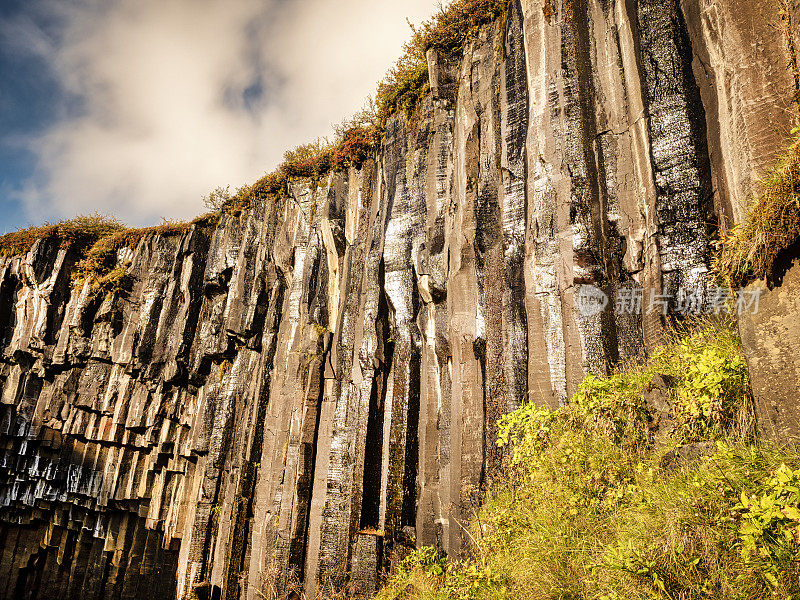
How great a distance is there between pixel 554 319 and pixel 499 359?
1.50 metres

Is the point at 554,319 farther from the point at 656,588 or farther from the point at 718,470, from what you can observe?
the point at 656,588

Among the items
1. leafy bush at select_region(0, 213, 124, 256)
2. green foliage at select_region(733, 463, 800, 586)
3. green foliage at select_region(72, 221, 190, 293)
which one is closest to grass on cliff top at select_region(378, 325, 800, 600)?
green foliage at select_region(733, 463, 800, 586)

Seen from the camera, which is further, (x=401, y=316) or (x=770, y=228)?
(x=401, y=316)

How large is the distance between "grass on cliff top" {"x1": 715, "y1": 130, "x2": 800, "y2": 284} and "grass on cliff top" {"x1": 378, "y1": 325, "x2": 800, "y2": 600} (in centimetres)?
114

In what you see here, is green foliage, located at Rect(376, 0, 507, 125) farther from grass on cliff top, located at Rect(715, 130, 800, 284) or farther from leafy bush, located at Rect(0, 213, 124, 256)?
leafy bush, located at Rect(0, 213, 124, 256)

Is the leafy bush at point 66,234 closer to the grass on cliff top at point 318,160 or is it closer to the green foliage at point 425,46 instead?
the grass on cliff top at point 318,160

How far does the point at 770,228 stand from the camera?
519 cm

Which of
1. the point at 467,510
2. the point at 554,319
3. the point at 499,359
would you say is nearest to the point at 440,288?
the point at 499,359

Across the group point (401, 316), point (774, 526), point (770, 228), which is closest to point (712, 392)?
point (770, 228)

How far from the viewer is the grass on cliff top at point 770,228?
5.05 metres

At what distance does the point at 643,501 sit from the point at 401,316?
7.92 m

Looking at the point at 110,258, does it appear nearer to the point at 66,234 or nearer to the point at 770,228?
the point at 66,234

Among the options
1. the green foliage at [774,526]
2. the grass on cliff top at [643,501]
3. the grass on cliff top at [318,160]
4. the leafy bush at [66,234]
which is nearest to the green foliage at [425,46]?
the grass on cliff top at [318,160]

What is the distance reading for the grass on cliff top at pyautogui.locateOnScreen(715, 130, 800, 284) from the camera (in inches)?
199
